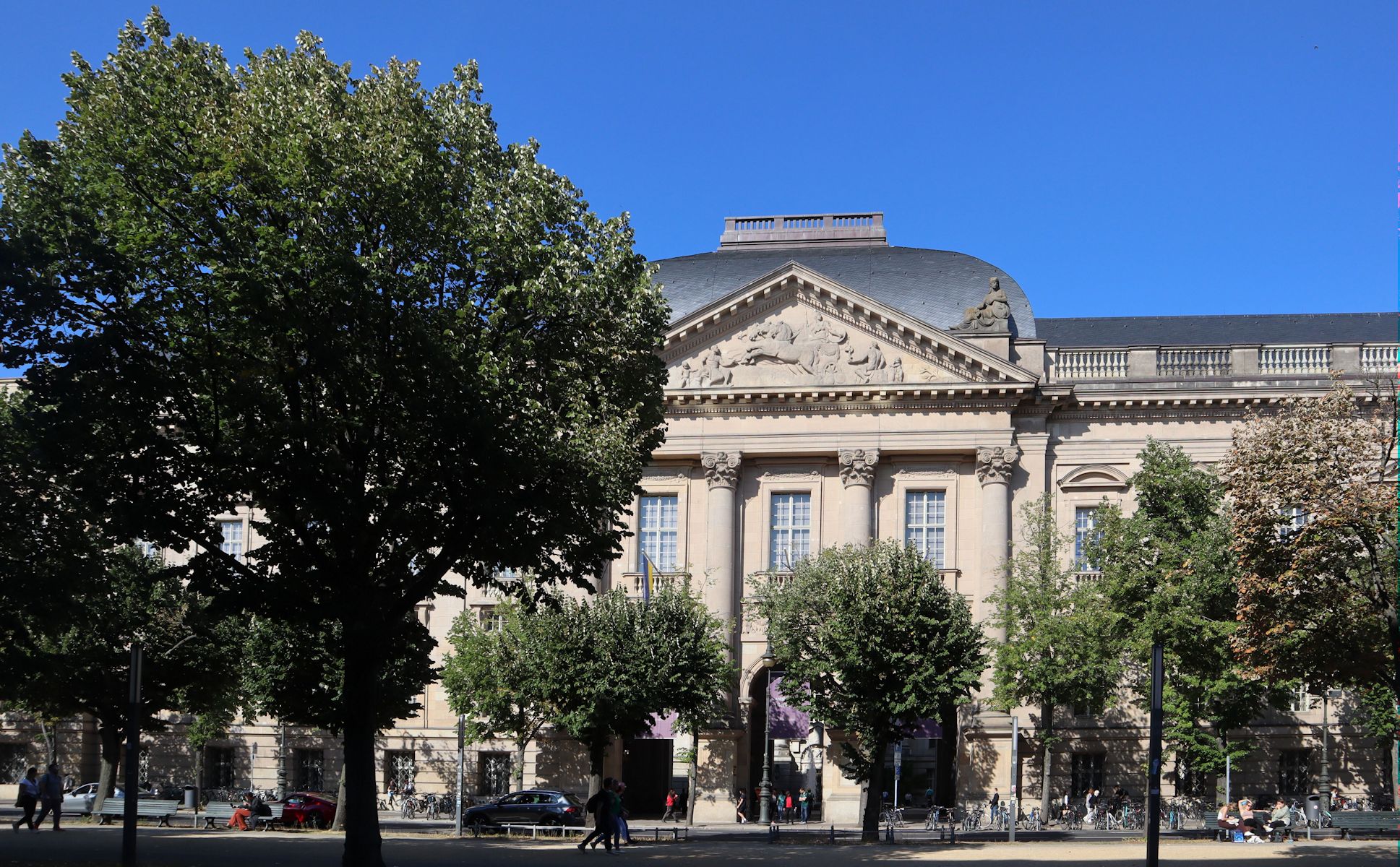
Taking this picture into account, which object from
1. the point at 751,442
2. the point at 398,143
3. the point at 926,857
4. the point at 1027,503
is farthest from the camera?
the point at 751,442

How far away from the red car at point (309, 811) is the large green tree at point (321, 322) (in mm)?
19292

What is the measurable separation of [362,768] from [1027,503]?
95.3ft

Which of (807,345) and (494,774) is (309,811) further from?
(807,345)

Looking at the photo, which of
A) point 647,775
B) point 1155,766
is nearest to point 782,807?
point 647,775

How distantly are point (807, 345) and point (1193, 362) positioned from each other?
13.1 m

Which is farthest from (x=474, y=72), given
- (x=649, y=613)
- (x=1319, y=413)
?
(x=649, y=613)

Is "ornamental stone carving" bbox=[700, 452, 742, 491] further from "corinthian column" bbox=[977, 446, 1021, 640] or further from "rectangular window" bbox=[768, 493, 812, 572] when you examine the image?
"corinthian column" bbox=[977, 446, 1021, 640]

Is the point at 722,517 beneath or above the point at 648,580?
above

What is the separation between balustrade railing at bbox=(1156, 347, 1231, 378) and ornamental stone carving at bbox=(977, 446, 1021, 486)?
5.91 meters

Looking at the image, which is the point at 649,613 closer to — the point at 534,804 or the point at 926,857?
the point at 534,804

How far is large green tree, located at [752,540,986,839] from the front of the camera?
39562 mm

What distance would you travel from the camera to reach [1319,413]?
25.3 m

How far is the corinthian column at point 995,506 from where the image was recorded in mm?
50969

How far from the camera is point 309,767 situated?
2191 inches
